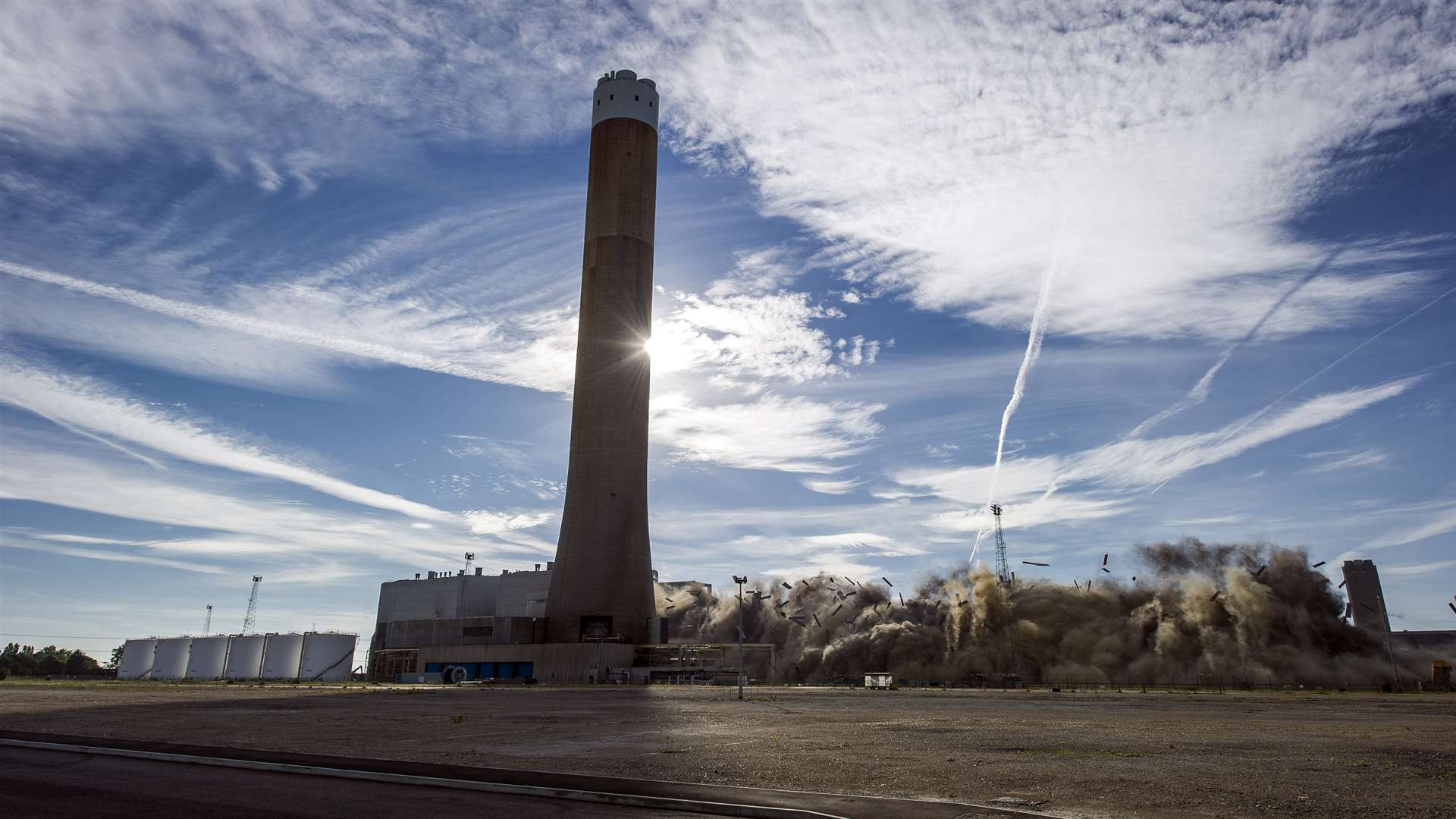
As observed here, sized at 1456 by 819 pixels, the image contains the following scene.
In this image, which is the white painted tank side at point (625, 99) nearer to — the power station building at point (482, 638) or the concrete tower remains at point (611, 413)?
the concrete tower remains at point (611, 413)

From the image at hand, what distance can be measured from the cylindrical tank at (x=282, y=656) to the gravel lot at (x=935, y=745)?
9604cm

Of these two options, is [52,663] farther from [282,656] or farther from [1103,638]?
[1103,638]

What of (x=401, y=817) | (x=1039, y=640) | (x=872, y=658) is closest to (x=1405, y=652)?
(x=1039, y=640)

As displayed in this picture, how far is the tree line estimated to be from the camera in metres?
168

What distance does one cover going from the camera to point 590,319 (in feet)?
364

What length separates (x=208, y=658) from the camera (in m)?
143

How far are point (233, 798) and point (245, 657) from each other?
148 meters

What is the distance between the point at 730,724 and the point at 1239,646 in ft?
341

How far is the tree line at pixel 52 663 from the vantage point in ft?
551

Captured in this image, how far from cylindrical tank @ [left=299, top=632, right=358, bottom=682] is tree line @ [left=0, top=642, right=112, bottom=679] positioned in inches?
2651

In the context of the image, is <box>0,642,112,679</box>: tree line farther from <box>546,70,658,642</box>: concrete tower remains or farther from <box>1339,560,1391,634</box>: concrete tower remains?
<box>1339,560,1391,634</box>: concrete tower remains

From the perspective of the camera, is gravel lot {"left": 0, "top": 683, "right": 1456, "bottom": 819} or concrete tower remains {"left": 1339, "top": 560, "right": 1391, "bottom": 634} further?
concrete tower remains {"left": 1339, "top": 560, "right": 1391, "bottom": 634}

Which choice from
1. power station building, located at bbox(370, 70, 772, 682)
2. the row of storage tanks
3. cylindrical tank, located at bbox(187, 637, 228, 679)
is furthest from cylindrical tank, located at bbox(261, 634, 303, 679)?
power station building, located at bbox(370, 70, 772, 682)

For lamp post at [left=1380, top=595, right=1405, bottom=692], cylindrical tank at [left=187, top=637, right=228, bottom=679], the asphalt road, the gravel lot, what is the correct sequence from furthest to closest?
cylindrical tank at [left=187, top=637, right=228, bottom=679], lamp post at [left=1380, top=595, right=1405, bottom=692], the gravel lot, the asphalt road
